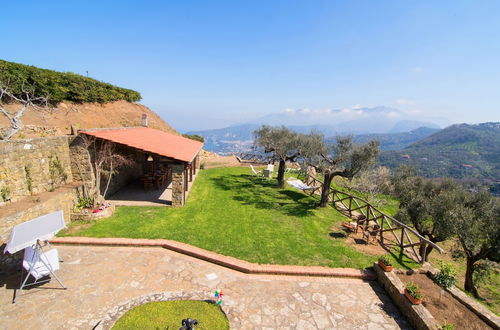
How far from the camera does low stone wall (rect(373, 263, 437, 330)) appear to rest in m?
5.66

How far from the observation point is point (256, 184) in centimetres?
1925

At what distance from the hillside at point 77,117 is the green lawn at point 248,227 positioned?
618 centimetres

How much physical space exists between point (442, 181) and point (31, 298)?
2791 cm

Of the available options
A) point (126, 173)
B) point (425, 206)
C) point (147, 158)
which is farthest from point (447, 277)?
point (147, 158)

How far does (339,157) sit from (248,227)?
6.90m

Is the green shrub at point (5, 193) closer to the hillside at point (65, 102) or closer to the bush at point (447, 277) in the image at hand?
the hillside at point (65, 102)

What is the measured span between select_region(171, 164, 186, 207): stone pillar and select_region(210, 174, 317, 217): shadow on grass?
3820 millimetres

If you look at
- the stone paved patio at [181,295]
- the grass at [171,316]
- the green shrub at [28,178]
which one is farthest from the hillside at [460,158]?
the green shrub at [28,178]

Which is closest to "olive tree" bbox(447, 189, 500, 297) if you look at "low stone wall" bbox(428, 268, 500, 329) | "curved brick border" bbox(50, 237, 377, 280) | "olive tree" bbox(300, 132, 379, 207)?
"olive tree" bbox(300, 132, 379, 207)

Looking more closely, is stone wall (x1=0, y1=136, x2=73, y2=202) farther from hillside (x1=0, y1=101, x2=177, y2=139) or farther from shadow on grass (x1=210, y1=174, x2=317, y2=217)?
shadow on grass (x1=210, y1=174, x2=317, y2=217)

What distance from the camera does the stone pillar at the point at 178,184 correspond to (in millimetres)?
11805

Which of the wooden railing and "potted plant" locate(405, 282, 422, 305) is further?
the wooden railing

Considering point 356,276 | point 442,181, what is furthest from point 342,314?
point 442,181

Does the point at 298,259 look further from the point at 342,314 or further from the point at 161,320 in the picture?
the point at 161,320
